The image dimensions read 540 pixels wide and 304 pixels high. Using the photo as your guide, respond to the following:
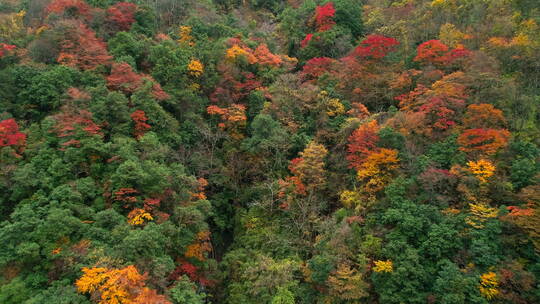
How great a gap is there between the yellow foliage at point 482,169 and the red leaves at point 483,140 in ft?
2.74

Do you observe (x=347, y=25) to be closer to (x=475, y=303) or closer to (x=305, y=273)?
(x=305, y=273)

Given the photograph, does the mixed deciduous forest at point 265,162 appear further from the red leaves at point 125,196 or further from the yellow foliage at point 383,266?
the red leaves at point 125,196

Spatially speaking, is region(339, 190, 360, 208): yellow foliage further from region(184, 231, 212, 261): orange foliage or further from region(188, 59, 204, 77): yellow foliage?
region(188, 59, 204, 77): yellow foliage

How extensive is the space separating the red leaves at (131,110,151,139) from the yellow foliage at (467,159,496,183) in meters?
17.0

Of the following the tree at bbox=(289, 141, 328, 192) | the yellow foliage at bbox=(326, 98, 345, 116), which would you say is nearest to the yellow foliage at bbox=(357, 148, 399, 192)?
the tree at bbox=(289, 141, 328, 192)

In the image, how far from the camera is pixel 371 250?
16672 millimetres

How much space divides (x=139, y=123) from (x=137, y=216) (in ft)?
20.9

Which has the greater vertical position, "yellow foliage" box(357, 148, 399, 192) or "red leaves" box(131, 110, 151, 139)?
"yellow foliage" box(357, 148, 399, 192)

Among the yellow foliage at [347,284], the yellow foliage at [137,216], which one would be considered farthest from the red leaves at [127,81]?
the yellow foliage at [347,284]

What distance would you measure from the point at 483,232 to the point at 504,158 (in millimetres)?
4328

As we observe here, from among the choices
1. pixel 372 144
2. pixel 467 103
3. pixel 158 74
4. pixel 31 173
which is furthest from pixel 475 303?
pixel 158 74

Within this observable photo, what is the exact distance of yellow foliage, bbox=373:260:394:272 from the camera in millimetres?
15626

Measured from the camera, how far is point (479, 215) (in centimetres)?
1559

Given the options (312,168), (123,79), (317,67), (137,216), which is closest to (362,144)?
(312,168)
